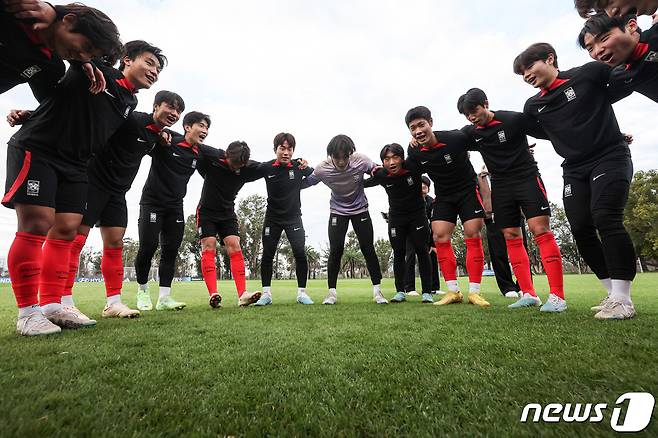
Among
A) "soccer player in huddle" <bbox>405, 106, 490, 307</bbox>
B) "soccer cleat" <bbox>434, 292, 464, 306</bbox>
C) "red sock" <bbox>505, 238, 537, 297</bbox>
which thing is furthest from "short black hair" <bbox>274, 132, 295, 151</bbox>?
"red sock" <bbox>505, 238, 537, 297</bbox>

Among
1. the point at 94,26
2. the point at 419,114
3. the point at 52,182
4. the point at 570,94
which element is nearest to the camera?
the point at 94,26

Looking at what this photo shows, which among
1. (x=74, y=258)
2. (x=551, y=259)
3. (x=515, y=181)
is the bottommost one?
(x=551, y=259)

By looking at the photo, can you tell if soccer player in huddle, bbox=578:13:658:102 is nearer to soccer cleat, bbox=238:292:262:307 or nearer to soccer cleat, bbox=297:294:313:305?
soccer cleat, bbox=297:294:313:305

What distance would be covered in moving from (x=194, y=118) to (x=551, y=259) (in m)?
5.23

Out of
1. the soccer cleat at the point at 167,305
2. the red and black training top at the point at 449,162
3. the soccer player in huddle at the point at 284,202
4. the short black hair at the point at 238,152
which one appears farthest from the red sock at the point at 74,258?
the red and black training top at the point at 449,162

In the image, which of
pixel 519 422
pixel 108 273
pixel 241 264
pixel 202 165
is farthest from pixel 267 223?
pixel 519 422

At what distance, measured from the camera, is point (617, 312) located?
281 cm

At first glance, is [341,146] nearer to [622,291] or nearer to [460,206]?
[460,206]

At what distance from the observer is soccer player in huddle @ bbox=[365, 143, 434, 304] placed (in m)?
5.60

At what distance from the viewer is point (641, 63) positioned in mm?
2779

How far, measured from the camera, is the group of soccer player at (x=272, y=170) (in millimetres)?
2670

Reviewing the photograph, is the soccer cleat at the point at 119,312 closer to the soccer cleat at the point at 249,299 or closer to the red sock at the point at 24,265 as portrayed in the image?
the red sock at the point at 24,265

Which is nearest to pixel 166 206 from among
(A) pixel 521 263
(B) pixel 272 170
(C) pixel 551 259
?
(B) pixel 272 170

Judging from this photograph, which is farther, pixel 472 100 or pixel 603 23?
pixel 472 100
